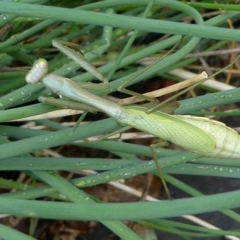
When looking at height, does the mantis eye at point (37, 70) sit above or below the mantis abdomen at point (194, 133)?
above

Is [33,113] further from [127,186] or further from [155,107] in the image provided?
[127,186]

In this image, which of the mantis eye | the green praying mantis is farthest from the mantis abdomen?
the mantis eye


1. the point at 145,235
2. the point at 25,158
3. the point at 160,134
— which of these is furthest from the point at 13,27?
the point at 145,235

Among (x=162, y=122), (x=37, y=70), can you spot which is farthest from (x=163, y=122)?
(x=37, y=70)

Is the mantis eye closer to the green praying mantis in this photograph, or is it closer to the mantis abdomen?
the green praying mantis

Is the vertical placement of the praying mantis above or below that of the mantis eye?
below

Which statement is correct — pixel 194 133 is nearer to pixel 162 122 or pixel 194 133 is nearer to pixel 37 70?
pixel 162 122

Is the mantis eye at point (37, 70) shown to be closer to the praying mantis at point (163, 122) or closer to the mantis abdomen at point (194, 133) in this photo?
the praying mantis at point (163, 122)

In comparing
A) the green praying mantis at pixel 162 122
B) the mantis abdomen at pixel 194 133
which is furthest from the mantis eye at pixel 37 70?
the mantis abdomen at pixel 194 133
